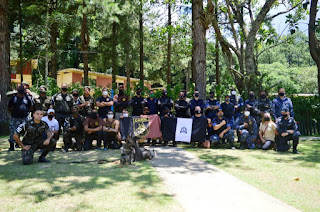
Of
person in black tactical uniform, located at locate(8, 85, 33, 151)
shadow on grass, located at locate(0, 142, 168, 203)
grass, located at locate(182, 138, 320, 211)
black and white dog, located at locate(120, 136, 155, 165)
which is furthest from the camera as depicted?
person in black tactical uniform, located at locate(8, 85, 33, 151)

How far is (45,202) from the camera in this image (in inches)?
173

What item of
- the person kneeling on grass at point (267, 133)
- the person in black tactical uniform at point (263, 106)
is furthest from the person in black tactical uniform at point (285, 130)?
the person in black tactical uniform at point (263, 106)

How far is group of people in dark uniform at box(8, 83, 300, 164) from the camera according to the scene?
8977mm

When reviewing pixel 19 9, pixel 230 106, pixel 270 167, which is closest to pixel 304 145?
pixel 230 106

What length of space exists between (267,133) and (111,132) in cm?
501

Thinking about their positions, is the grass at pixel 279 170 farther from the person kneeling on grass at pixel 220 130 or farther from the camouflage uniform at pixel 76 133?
the camouflage uniform at pixel 76 133

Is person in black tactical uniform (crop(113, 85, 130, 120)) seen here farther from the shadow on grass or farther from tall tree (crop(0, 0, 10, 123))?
tall tree (crop(0, 0, 10, 123))

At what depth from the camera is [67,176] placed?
19.2 feet

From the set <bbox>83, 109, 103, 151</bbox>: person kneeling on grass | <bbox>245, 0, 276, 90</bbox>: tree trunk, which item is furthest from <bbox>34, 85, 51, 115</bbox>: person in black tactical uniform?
<bbox>245, 0, 276, 90</bbox>: tree trunk

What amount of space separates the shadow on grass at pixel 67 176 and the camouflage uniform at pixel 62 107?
2140mm

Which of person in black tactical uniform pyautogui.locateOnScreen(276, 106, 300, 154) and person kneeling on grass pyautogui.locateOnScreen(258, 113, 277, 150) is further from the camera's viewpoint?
person kneeling on grass pyautogui.locateOnScreen(258, 113, 277, 150)

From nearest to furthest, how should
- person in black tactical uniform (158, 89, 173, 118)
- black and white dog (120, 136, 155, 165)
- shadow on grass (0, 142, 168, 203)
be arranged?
shadow on grass (0, 142, 168, 203) < black and white dog (120, 136, 155, 165) < person in black tactical uniform (158, 89, 173, 118)

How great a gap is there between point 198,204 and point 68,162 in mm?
4073

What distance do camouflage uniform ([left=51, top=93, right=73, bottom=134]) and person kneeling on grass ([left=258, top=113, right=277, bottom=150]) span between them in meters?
6.36
